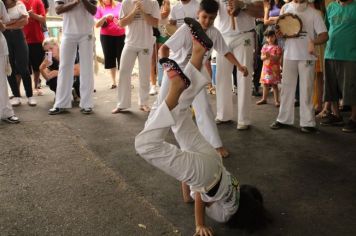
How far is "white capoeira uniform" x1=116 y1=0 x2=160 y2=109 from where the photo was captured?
600cm

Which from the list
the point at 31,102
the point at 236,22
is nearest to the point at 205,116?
the point at 236,22

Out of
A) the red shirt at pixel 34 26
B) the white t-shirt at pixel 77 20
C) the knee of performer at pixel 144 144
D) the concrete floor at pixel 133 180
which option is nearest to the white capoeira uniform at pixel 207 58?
the concrete floor at pixel 133 180

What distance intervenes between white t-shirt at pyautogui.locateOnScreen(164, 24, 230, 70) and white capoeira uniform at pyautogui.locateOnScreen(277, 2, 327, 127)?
3.81 ft

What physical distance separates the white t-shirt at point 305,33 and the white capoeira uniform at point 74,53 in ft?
9.14

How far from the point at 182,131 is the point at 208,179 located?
1.36 feet

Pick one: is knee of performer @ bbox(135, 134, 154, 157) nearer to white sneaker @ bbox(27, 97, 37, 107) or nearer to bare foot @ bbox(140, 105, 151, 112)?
bare foot @ bbox(140, 105, 151, 112)

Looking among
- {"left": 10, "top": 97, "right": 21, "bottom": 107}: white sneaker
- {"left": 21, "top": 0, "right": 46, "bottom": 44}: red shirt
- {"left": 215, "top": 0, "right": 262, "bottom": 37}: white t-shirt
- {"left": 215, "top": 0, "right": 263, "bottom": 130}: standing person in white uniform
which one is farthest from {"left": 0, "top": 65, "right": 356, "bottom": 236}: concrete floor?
{"left": 21, "top": 0, "right": 46, "bottom": 44}: red shirt

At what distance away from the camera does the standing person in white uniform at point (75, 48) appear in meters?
5.91

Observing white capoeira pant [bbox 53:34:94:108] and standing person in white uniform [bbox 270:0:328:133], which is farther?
white capoeira pant [bbox 53:34:94:108]

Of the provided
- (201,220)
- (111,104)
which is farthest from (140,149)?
(111,104)

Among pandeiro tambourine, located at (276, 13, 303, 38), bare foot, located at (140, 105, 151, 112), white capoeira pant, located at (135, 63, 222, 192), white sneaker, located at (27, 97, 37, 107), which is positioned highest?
pandeiro tambourine, located at (276, 13, 303, 38)

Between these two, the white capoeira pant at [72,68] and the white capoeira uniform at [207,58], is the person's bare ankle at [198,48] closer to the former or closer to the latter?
the white capoeira uniform at [207,58]

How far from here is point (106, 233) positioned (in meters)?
3.02

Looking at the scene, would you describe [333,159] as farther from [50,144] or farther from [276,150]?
[50,144]
